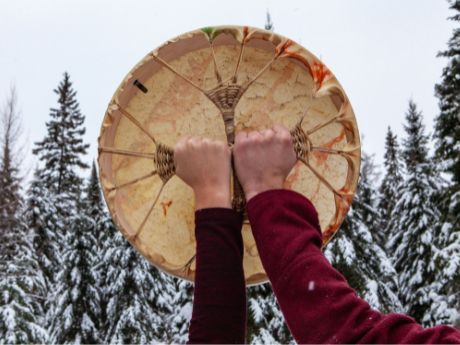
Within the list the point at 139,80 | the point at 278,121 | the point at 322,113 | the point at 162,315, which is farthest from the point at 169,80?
the point at 162,315

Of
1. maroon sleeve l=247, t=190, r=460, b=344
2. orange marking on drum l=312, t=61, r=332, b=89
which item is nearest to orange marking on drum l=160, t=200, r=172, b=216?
orange marking on drum l=312, t=61, r=332, b=89

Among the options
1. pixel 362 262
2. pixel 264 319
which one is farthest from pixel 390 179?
pixel 264 319

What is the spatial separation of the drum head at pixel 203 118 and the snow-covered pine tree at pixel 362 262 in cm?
1364

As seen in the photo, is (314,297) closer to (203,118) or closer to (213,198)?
(213,198)

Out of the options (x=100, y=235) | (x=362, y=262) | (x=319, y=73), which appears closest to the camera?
(x=319, y=73)

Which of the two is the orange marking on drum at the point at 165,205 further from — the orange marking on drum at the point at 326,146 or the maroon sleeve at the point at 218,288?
the maroon sleeve at the point at 218,288

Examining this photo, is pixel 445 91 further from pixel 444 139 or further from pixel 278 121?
pixel 278 121

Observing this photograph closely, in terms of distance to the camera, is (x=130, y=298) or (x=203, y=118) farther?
(x=130, y=298)

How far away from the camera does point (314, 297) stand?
124 cm

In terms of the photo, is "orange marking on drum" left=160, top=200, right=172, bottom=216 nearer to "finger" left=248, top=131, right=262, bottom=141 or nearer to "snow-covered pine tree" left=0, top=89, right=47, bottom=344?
"finger" left=248, top=131, right=262, bottom=141

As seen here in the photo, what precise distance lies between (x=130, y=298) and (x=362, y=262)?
8.62 m

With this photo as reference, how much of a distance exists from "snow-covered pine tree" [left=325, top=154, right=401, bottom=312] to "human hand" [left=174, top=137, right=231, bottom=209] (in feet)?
47.2

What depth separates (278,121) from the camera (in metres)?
2.30

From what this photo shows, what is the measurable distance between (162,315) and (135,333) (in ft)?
8.88
